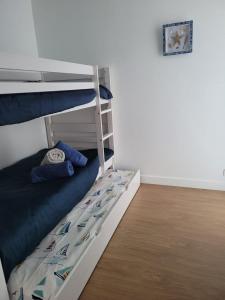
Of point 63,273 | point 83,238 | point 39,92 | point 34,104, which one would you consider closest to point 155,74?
point 39,92

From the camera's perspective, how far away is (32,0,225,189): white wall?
2354 millimetres

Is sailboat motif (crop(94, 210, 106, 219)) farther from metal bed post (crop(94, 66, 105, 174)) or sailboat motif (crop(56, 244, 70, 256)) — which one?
metal bed post (crop(94, 66, 105, 174))

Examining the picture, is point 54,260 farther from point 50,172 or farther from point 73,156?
point 73,156

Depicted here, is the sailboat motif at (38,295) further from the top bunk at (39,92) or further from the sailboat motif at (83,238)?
the top bunk at (39,92)

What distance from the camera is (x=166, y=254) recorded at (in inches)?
69.4

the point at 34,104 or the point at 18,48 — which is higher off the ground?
the point at 18,48

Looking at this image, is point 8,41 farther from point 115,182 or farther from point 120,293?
point 120,293

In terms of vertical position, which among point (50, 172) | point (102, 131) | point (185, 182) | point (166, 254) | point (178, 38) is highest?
point (178, 38)

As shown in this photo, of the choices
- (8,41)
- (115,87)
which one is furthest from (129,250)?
(8,41)

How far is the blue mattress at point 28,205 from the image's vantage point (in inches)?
51.7

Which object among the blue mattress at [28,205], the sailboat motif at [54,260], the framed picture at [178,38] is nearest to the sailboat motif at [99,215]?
the blue mattress at [28,205]

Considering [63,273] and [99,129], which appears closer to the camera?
[63,273]

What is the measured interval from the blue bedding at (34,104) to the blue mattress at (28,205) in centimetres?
57

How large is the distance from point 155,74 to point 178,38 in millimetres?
411
